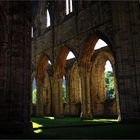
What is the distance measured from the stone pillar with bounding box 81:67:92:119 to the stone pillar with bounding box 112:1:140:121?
15.8ft

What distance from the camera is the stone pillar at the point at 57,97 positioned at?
19422 mm

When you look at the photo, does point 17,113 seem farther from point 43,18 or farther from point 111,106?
point 43,18

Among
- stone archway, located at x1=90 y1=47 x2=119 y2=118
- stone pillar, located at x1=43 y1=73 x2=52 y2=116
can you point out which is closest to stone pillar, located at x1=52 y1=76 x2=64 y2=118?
stone archway, located at x1=90 y1=47 x2=119 y2=118

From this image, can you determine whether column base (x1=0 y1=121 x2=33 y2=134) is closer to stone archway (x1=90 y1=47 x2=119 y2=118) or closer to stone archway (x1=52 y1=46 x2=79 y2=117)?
stone archway (x1=52 y1=46 x2=79 y2=117)

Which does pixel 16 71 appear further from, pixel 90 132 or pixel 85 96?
pixel 85 96

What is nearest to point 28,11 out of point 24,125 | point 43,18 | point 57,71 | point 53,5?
point 24,125

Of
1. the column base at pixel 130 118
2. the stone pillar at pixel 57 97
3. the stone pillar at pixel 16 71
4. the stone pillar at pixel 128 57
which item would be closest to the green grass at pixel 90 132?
the stone pillar at pixel 16 71

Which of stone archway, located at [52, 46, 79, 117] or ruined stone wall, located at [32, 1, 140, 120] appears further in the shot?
stone archway, located at [52, 46, 79, 117]

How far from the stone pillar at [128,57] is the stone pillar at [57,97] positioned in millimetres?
8351

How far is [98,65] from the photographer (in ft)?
69.9

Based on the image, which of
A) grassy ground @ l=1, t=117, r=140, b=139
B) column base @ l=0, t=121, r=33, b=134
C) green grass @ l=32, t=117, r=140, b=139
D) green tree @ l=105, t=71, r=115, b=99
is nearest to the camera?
grassy ground @ l=1, t=117, r=140, b=139

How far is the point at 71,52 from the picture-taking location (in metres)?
18.7

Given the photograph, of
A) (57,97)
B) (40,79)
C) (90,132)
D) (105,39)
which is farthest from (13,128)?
(40,79)

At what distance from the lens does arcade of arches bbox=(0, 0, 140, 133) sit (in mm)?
7680
